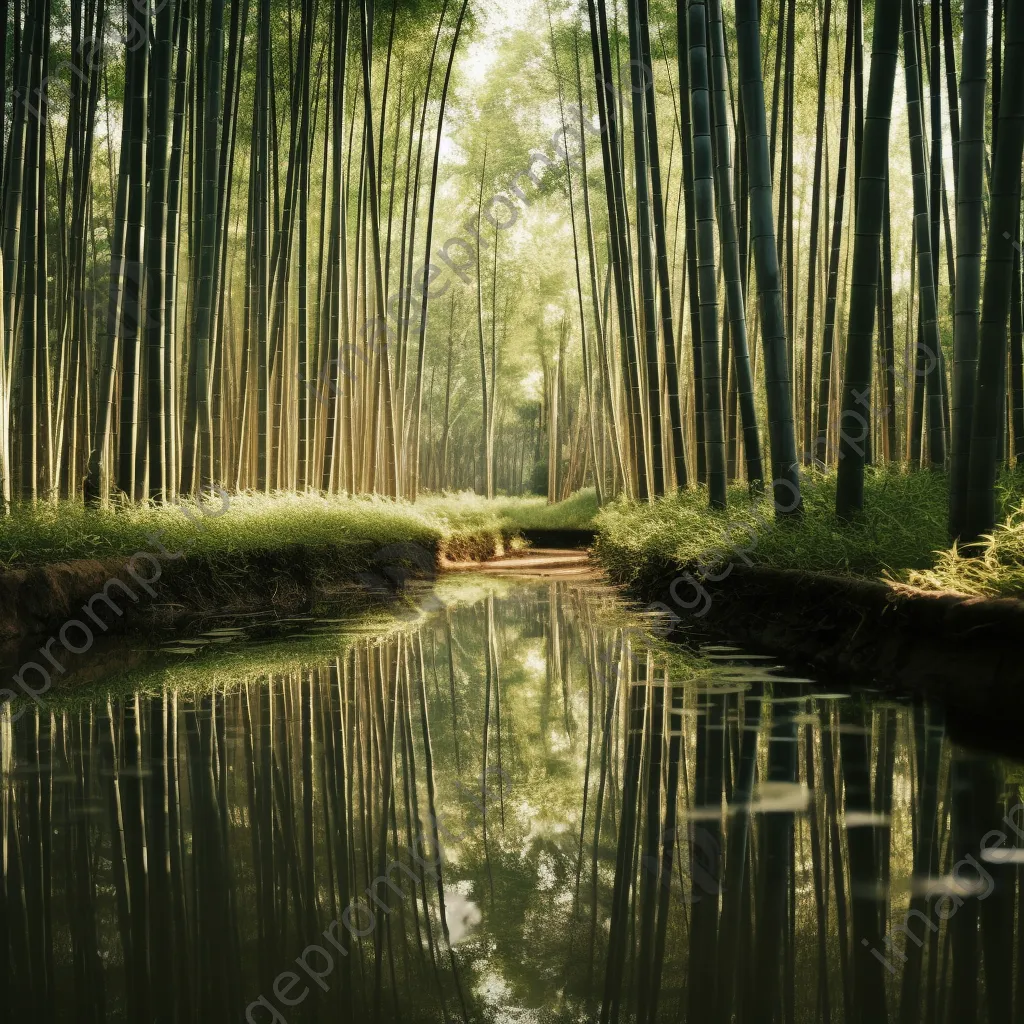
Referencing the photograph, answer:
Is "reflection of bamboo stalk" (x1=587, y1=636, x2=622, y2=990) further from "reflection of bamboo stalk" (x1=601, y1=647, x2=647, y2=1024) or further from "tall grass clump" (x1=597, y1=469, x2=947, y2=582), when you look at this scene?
"tall grass clump" (x1=597, y1=469, x2=947, y2=582)

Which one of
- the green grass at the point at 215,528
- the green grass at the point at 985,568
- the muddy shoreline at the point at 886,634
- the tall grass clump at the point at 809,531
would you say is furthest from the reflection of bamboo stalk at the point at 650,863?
the green grass at the point at 215,528

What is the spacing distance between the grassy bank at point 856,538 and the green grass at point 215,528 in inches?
85.9

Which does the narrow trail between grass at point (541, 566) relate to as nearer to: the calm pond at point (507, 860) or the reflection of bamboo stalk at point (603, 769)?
the reflection of bamboo stalk at point (603, 769)

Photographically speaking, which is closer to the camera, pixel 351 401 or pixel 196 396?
pixel 196 396

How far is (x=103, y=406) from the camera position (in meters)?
6.24

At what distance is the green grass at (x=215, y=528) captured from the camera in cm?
497

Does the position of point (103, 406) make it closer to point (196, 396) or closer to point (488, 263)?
point (196, 396)

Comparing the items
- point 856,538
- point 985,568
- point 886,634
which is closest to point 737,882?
point 985,568

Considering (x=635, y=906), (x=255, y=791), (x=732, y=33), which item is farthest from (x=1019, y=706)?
(x=732, y=33)

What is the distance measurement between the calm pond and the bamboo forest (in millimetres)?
10

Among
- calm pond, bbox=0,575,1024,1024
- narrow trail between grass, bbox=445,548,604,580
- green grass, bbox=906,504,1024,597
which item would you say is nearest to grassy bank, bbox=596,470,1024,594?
green grass, bbox=906,504,1024,597

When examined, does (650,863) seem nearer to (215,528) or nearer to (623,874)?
(623,874)

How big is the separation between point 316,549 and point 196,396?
4.61 feet

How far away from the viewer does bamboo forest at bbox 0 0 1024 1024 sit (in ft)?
4.63
